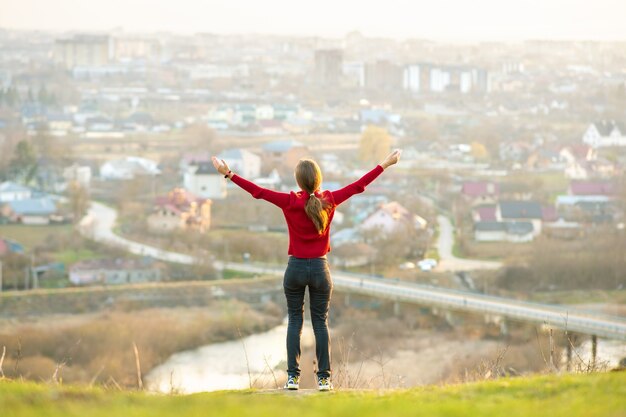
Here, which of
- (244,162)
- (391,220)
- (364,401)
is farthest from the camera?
(244,162)

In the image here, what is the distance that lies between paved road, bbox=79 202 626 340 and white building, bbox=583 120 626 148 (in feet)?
21.2

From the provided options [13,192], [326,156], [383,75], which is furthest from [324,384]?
[383,75]

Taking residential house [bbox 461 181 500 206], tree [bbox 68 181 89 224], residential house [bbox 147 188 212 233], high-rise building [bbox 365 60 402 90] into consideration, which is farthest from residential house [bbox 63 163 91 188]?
high-rise building [bbox 365 60 402 90]

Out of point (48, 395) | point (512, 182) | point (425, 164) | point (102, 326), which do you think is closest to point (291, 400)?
point (48, 395)

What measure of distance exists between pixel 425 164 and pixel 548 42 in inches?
253

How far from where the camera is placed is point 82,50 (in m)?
27.0

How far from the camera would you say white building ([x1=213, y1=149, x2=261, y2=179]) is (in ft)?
59.5

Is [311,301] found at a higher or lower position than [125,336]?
higher

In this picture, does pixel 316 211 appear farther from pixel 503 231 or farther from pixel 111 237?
pixel 503 231

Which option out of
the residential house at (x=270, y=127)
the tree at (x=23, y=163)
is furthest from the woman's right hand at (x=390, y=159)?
the residential house at (x=270, y=127)

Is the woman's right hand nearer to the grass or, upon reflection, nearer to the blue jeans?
the blue jeans

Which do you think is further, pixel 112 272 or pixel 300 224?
pixel 112 272

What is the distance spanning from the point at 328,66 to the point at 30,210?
11.7 metres

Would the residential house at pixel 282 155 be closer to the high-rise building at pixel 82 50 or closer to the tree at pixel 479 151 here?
the tree at pixel 479 151
